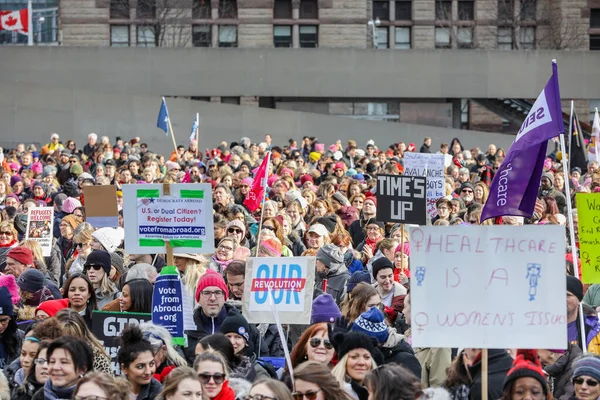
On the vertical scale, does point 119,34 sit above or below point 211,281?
above

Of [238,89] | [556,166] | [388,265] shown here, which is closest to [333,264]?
[388,265]

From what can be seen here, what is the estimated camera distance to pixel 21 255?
482 inches

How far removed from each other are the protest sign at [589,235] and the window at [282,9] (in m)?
50.8

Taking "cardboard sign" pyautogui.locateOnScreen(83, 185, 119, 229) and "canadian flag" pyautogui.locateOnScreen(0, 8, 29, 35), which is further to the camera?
"canadian flag" pyautogui.locateOnScreen(0, 8, 29, 35)

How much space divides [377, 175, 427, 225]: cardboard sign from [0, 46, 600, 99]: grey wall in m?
28.3

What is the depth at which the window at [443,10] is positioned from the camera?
60.7m

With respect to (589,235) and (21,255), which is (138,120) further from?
(589,235)

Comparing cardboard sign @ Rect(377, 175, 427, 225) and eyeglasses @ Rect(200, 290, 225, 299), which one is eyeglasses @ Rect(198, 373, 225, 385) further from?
cardboard sign @ Rect(377, 175, 427, 225)

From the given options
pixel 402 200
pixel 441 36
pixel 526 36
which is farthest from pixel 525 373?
pixel 526 36

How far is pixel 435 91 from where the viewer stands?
143 ft

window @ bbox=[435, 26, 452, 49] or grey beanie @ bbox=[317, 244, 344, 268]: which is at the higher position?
window @ bbox=[435, 26, 452, 49]

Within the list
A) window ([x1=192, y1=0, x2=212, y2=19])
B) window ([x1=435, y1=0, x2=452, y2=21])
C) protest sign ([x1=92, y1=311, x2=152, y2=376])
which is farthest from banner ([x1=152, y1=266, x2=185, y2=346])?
window ([x1=435, y1=0, x2=452, y2=21])

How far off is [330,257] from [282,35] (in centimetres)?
4819

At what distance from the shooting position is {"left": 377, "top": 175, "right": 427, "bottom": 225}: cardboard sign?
43.2 ft
